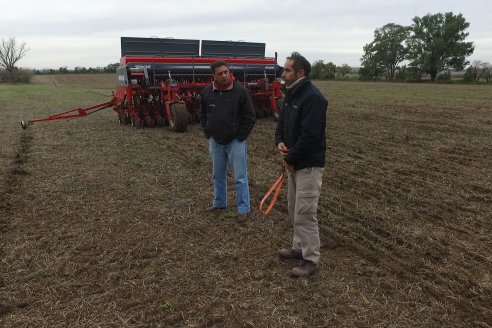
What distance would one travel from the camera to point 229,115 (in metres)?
4.98

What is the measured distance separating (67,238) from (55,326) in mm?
1655

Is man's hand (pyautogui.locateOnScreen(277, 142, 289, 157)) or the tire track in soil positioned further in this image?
man's hand (pyautogui.locateOnScreen(277, 142, 289, 157))

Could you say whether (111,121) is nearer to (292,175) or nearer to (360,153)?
(360,153)

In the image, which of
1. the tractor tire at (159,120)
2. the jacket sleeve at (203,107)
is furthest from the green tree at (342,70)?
the jacket sleeve at (203,107)

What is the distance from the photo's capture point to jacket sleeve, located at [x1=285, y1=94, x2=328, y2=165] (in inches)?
139

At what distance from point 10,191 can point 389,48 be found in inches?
2967

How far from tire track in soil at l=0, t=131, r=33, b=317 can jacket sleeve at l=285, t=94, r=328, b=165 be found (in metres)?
2.54

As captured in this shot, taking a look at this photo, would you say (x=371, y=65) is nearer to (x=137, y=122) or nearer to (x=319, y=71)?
(x=319, y=71)

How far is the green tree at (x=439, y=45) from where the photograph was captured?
64.5m

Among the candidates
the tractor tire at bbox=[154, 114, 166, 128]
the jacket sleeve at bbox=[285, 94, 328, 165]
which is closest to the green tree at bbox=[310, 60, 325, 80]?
the tractor tire at bbox=[154, 114, 166, 128]

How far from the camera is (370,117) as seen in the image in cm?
1422

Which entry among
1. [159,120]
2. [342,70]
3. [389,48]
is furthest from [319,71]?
[159,120]

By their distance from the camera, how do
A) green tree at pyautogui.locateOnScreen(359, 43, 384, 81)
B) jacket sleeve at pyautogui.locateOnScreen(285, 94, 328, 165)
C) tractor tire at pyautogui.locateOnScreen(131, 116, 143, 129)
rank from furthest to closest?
green tree at pyautogui.locateOnScreen(359, 43, 384, 81) → tractor tire at pyautogui.locateOnScreen(131, 116, 143, 129) → jacket sleeve at pyautogui.locateOnScreen(285, 94, 328, 165)

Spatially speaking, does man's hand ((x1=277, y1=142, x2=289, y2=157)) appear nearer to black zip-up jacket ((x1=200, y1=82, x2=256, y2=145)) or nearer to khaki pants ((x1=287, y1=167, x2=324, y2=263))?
khaki pants ((x1=287, y1=167, x2=324, y2=263))
